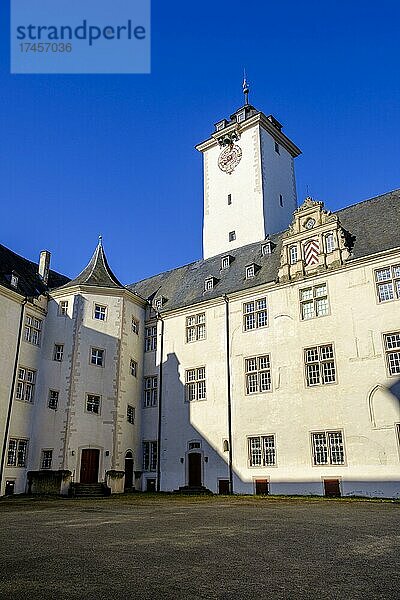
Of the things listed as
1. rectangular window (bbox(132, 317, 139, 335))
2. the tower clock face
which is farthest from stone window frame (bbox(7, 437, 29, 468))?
the tower clock face

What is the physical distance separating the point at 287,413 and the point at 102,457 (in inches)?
475

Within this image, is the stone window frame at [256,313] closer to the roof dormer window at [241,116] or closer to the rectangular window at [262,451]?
the rectangular window at [262,451]

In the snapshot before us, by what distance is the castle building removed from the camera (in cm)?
2508

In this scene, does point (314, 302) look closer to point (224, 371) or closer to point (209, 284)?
point (224, 371)

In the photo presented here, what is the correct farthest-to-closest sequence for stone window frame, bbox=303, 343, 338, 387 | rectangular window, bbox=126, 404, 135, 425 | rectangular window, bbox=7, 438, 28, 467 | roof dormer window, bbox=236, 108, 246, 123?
roof dormer window, bbox=236, 108, 246, 123, rectangular window, bbox=126, 404, 135, 425, rectangular window, bbox=7, 438, 28, 467, stone window frame, bbox=303, 343, 338, 387

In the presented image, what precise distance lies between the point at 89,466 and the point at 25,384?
6517mm

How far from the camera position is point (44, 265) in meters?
38.1

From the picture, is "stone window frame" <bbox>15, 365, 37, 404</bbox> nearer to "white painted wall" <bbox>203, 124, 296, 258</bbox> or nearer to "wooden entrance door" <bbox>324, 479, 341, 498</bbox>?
"wooden entrance door" <bbox>324, 479, 341, 498</bbox>

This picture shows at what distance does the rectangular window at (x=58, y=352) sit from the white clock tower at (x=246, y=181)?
54.9 ft

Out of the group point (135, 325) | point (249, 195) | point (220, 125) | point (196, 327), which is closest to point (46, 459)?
point (135, 325)

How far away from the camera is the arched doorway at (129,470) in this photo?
31.6 m

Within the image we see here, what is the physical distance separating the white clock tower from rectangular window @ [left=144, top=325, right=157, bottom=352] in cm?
1042

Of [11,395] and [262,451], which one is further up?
[11,395]

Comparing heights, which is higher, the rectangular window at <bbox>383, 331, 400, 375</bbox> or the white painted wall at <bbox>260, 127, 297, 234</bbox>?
the white painted wall at <bbox>260, 127, 297, 234</bbox>
